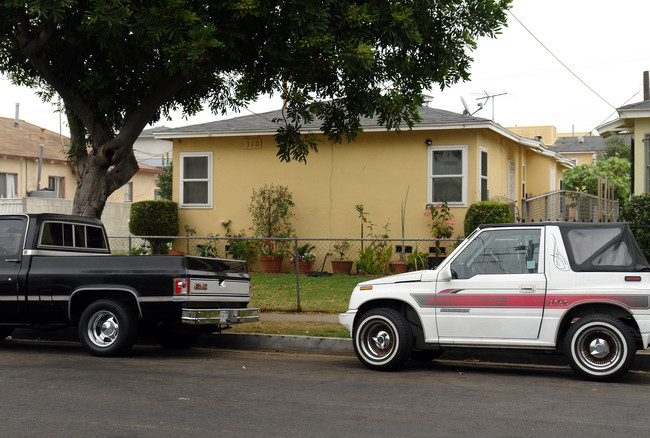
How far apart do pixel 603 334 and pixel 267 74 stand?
7.47 meters

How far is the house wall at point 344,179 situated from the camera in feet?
68.0

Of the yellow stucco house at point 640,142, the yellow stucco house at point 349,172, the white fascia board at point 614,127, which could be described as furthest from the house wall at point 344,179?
the yellow stucco house at point 640,142

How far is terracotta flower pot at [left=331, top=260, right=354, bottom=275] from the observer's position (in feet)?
66.6

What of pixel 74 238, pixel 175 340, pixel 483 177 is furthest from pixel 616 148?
pixel 74 238

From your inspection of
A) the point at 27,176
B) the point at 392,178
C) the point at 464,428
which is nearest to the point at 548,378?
the point at 464,428

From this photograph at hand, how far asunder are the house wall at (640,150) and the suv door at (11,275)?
46.3 feet

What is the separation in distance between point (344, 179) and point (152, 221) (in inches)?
211

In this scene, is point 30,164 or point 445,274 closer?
point 445,274

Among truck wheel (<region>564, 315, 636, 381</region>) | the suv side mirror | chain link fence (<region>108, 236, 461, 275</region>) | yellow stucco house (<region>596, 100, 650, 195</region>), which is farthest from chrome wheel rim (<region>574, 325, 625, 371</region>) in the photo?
yellow stucco house (<region>596, 100, 650, 195</region>)

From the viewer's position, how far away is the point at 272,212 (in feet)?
70.9

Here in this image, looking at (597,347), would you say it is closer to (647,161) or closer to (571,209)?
(647,161)

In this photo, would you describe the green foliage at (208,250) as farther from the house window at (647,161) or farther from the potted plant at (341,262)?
the house window at (647,161)

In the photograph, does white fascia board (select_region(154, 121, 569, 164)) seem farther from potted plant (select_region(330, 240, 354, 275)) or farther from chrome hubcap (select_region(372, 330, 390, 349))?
chrome hubcap (select_region(372, 330, 390, 349))

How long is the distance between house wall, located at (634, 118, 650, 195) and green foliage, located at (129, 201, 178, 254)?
12133mm
